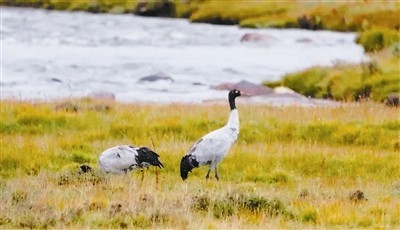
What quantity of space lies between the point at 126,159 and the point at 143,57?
3670 centimetres

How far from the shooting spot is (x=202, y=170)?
17141 mm

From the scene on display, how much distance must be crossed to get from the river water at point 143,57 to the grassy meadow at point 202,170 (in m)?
9.82

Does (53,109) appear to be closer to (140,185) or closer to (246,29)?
(140,185)

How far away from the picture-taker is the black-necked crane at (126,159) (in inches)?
561

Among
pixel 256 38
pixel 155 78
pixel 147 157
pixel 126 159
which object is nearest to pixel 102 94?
pixel 155 78

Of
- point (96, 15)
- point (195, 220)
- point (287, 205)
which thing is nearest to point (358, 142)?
point (287, 205)

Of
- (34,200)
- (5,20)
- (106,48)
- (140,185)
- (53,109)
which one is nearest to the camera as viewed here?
(34,200)

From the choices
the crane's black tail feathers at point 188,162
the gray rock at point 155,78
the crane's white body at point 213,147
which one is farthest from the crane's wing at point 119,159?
the gray rock at point 155,78

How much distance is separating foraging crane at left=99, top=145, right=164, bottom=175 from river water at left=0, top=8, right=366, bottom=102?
17.7 metres

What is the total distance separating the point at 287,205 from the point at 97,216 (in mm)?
2870

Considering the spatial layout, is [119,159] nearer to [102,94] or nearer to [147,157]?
[147,157]

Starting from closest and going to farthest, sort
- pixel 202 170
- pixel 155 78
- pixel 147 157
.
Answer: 1. pixel 147 157
2. pixel 202 170
3. pixel 155 78

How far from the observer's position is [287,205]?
1247cm

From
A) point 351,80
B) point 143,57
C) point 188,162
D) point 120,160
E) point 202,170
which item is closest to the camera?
point 120,160
